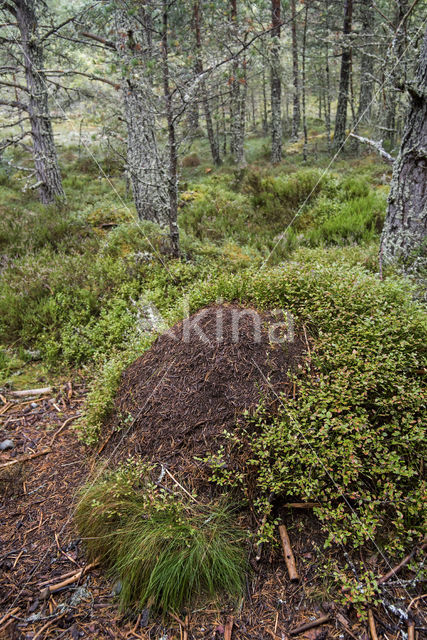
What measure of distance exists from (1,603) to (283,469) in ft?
6.60

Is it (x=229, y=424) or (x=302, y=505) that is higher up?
(x=229, y=424)

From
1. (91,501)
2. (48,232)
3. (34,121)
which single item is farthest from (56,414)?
(34,121)

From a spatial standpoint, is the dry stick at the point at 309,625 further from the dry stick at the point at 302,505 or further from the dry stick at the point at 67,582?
the dry stick at the point at 67,582

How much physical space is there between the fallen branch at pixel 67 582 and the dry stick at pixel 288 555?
4.20 ft

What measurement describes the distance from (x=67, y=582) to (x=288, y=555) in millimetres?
1473

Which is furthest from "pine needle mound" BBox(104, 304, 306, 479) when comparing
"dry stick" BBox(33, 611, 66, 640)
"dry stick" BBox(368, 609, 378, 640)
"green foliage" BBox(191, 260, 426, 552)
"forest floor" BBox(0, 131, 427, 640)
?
"dry stick" BBox(368, 609, 378, 640)

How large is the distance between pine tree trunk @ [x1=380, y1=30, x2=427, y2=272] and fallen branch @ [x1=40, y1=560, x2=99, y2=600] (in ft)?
13.8

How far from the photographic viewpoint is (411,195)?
4293 mm

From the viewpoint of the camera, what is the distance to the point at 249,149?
68.3 feet

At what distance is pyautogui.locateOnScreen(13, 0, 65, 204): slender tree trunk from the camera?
7816mm

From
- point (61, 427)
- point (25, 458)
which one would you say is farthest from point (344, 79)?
point (25, 458)

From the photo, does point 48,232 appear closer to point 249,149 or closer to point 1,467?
point 1,467

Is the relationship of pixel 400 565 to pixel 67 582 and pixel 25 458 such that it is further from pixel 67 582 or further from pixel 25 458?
pixel 25 458

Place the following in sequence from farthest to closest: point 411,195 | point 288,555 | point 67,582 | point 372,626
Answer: point 411,195 < point 67,582 < point 288,555 < point 372,626
